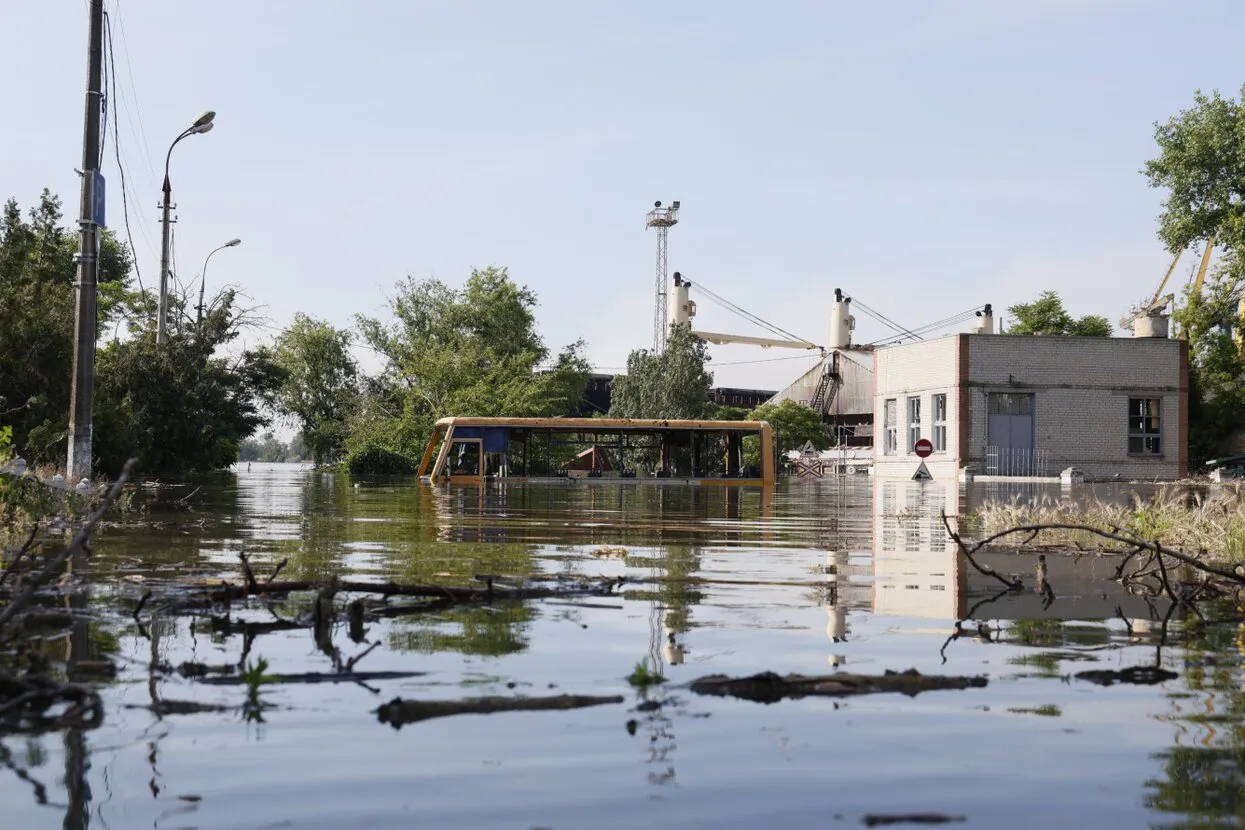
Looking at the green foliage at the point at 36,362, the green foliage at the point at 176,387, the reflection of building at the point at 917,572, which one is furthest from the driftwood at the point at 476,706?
the green foliage at the point at 176,387

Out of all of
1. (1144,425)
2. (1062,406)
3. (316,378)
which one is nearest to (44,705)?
(1062,406)

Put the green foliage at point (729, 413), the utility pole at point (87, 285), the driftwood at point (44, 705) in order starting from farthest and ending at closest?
the green foliage at point (729, 413)
the utility pole at point (87, 285)
the driftwood at point (44, 705)

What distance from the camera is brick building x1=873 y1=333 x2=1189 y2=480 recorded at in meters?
56.3

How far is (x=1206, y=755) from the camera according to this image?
419cm

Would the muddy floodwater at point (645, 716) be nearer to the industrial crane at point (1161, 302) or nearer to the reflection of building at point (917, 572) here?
the reflection of building at point (917, 572)

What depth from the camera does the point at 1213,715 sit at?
4.79 meters

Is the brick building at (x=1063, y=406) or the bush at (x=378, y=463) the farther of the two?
the bush at (x=378, y=463)

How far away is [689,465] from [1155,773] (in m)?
43.4

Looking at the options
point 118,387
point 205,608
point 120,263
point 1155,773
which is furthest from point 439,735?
point 120,263

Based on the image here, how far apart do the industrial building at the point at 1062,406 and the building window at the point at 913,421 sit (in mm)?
2467

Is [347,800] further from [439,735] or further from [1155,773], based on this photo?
[1155,773]

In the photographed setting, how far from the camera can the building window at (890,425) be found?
6297 cm

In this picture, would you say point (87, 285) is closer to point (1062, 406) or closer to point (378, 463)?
point (1062, 406)

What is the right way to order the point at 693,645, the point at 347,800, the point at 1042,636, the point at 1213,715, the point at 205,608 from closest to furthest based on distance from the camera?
1. the point at 347,800
2. the point at 1213,715
3. the point at 693,645
4. the point at 1042,636
5. the point at 205,608
